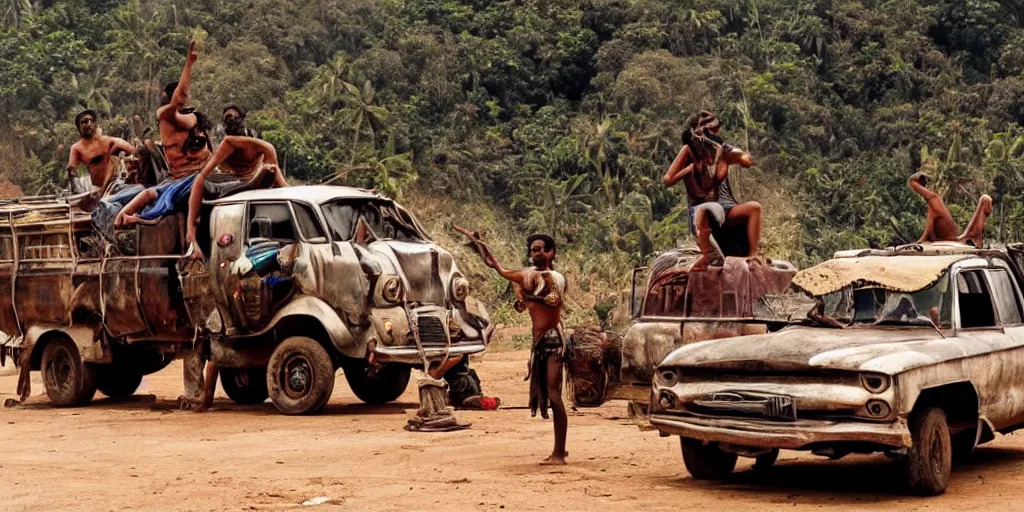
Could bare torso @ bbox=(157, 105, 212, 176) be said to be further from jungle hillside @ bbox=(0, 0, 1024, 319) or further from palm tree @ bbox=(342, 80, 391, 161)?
palm tree @ bbox=(342, 80, 391, 161)

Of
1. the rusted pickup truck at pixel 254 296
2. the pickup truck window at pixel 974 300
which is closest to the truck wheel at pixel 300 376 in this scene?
the rusted pickup truck at pixel 254 296

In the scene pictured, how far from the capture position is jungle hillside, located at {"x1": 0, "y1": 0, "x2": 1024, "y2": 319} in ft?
134

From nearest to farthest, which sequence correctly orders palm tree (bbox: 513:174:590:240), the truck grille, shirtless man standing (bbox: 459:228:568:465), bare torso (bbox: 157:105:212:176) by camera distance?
shirtless man standing (bbox: 459:228:568:465)
the truck grille
bare torso (bbox: 157:105:212:176)
palm tree (bbox: 513:174:590:240)

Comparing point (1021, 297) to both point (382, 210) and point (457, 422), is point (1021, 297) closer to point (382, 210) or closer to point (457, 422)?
point (457, 422)

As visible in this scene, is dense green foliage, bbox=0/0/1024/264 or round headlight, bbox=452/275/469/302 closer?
round headlight, bbox=452/275/469/302

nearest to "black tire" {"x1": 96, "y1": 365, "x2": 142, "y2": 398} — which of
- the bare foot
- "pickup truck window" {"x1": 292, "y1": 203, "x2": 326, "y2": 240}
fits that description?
"pickup truck window" {"x1": 292, "y1": 203, "x2": 326, "y2": 240}

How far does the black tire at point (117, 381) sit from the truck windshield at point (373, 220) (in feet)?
15.3

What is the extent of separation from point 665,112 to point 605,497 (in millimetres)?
35442

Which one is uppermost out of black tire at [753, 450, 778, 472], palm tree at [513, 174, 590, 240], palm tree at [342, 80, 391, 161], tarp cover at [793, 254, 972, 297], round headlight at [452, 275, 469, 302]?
palm tree at [342, 80, 391, 161]

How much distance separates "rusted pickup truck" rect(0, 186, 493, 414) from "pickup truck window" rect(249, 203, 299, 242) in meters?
0.02

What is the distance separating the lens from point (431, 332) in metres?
17.0

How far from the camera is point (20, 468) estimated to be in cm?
1286

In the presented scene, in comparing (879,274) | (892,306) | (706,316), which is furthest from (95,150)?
(892,306)

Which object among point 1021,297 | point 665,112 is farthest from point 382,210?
point 665,112
